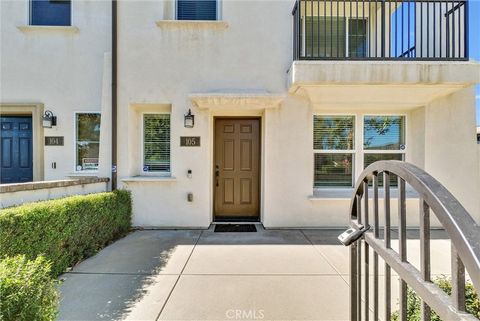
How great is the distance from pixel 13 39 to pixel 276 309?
7557mm

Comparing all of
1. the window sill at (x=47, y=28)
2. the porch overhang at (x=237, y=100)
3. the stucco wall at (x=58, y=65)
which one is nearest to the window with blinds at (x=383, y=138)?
the porch overhang at (x=237, y=100)

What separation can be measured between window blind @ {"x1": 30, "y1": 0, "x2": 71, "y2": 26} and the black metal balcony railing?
5.22m

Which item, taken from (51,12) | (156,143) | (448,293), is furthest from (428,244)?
(51,12)

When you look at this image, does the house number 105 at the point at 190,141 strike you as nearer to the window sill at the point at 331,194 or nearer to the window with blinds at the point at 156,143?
the window with blinds at the point at 156,143

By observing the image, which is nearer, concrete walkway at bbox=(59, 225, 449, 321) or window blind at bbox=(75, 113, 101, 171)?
concrete walkway at bbox=(59, 225, 449, 321)

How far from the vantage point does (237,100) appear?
5.51 meters

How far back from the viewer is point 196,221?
19.0 ft

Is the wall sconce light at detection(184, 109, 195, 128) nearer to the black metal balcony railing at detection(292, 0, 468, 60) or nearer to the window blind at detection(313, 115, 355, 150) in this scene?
the black metal balcony railing at detection(292, 0, 468, 60)

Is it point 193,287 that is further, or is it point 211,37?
point 211,37

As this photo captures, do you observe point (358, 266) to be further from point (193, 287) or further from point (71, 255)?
point (71, 255)

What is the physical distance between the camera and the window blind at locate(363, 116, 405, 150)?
6.14 m

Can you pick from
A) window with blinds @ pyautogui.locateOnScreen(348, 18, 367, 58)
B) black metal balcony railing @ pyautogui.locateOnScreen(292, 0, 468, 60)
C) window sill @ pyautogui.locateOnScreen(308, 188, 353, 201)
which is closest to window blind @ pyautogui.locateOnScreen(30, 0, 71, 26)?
black metal balcony railing @ pyautogui.locateOnScreen(292, 0, 468, 60)

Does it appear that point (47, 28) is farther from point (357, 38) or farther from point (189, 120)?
point (357, 38)

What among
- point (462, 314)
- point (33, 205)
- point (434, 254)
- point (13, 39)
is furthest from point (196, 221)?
point (13, 39)
